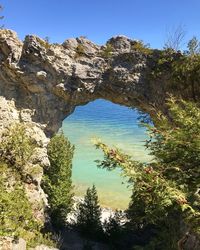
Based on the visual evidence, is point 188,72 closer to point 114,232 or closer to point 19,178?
point 114,232

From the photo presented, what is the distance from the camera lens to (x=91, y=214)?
87.2ft

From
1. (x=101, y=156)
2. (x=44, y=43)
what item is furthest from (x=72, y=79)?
(x=101, y=156)

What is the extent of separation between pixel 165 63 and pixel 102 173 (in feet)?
87.0

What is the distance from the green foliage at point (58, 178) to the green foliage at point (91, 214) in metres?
1.43

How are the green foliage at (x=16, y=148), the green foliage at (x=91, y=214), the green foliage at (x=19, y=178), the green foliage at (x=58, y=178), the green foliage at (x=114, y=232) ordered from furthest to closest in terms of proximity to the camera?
the green foliage at (x=91, y=214), the green foliage at (x=114, y=232), the green foliage at (x=58, y=178), the green foliage at (x=16, y=148), the green foliage at (x=19, y=178)

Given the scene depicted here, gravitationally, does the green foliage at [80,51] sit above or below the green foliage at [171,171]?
above

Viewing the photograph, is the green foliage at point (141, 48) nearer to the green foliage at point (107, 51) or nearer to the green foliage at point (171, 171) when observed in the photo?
the green foliage at point (107, 51)

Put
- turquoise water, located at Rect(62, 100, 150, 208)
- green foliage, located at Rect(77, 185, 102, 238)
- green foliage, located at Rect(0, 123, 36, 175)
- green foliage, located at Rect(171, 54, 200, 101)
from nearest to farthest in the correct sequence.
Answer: green foliage, located at Rect(0, 123, 36, 175)
green foliage, located at Rect(171, 54, 200, 101)
green foliage, located at Rect(77, 185, 102, 238)
turquoise water, located at Rect(62, 100, 150, 208)

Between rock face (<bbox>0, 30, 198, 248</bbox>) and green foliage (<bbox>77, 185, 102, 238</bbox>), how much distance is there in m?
3.65

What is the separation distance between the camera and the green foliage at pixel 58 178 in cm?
2546

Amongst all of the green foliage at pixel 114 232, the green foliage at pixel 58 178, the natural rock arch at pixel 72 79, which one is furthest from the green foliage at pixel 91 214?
the natural rock arch at pixel 72 79

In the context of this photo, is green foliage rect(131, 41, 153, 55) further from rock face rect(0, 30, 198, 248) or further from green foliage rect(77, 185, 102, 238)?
green foliage rect(77, 185, 102, 238)

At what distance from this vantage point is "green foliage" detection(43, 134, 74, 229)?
25459 millimetres

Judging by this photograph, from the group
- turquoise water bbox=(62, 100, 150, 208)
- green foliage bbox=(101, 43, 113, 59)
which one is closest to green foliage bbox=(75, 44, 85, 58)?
green foliage bbox=(101, 43, 113, 59)
